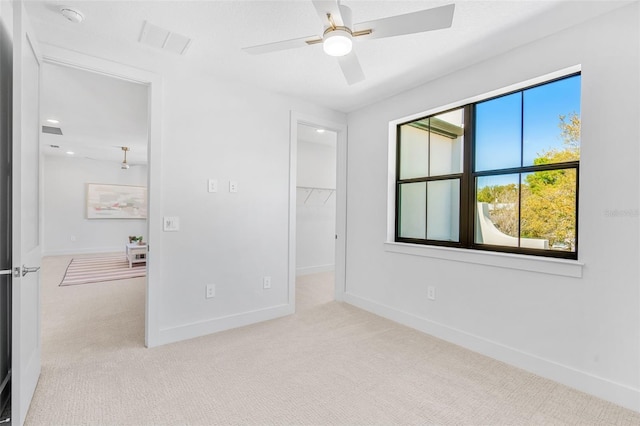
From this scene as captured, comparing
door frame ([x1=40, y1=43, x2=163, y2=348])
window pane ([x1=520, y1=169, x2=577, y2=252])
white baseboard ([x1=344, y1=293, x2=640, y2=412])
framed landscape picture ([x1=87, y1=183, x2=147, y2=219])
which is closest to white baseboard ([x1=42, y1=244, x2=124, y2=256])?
framed landscape picture ([x1=87, y1=183, x2=147, y2=219])

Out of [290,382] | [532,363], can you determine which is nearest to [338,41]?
[290,382]

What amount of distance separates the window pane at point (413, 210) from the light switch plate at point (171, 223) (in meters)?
2.33

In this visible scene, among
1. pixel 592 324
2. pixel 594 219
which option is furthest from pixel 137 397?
pixel 594 219

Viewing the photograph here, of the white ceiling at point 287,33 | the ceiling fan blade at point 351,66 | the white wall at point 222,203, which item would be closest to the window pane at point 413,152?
the white ceiling at point 287,33

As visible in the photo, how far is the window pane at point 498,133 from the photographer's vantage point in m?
2.53

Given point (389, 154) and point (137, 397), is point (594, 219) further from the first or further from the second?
point (137, 397)

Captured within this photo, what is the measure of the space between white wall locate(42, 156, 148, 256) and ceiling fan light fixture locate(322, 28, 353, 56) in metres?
8.43

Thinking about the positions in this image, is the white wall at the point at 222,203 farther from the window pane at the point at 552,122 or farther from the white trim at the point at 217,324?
the window pane at the point at 552,122

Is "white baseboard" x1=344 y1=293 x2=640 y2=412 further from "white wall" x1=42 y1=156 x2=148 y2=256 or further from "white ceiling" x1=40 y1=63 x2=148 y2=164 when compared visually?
"white wall" x1=42 y1=156 x2=148 y2=256

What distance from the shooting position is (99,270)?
575 centimetres

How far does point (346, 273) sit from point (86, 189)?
7.31m

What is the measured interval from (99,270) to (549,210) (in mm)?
6864

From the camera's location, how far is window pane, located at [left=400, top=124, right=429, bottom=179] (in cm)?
328

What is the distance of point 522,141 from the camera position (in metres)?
2.48
